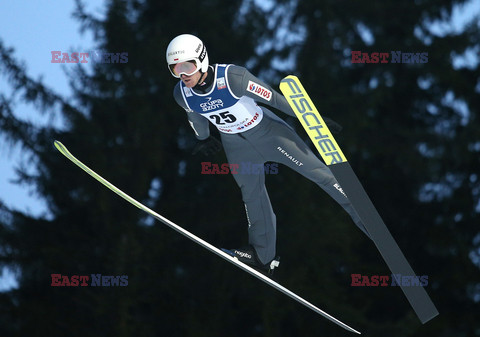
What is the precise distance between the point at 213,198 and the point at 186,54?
7.74m

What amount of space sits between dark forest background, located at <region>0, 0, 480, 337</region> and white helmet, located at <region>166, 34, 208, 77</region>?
613 cm

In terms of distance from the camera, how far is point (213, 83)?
5.58 m

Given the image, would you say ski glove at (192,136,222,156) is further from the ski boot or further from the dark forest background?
the dark forest background

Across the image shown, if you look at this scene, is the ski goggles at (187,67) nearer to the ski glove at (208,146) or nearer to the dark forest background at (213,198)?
the ski glove at (208,146)

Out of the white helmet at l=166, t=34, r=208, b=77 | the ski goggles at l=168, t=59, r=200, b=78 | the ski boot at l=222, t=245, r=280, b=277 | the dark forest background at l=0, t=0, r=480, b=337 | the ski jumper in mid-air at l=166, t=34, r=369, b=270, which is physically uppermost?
the dark forest background at l=0, t=0, r=480, b=337

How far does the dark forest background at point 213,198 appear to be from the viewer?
39.6ft

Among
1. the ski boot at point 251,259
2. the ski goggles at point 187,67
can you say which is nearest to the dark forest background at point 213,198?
the ski boot at point 251,259

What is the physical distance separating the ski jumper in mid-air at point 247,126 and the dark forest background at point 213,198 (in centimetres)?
546

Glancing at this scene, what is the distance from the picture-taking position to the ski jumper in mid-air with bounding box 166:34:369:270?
5.54m

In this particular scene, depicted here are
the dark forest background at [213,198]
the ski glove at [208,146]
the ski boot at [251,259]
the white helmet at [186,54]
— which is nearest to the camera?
the white helmet at [186,54]

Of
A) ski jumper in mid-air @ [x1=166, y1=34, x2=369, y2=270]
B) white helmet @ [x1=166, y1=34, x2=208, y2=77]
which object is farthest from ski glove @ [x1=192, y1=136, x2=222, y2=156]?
white helmet @ [x1=166, y1=34, x2=208, y2=77]

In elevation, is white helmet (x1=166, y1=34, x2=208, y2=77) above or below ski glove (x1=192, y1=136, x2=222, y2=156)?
above

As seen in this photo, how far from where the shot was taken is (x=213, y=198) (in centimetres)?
1309

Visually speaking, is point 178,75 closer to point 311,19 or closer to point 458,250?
point 311,19
